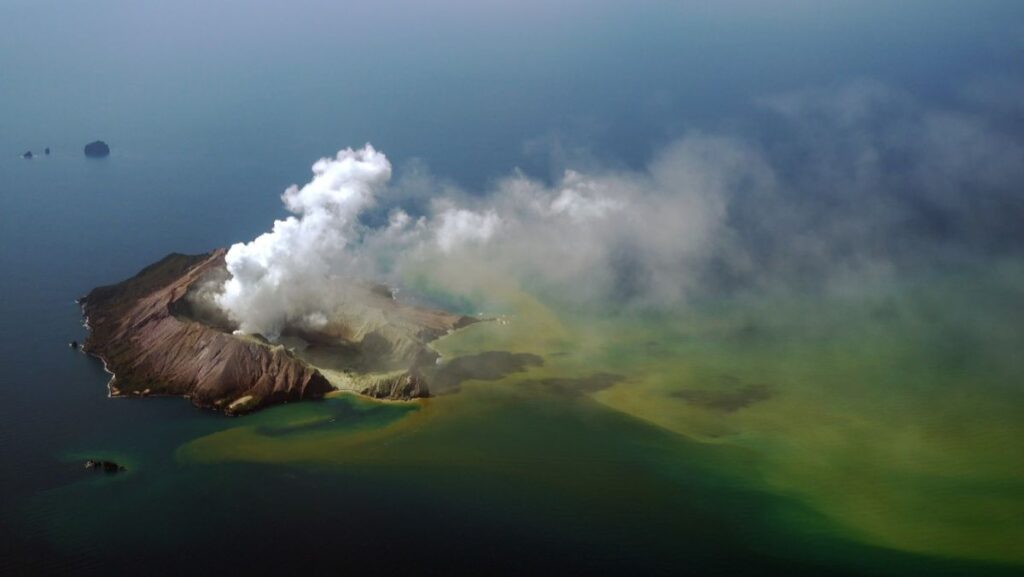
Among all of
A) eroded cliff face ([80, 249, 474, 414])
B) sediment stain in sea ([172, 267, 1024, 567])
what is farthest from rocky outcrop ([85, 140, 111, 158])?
sediment stain in sea ([172, 267, 1024, 567])

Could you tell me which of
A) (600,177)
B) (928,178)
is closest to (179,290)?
(600,177)

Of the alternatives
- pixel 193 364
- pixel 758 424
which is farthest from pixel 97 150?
pixel 758 424

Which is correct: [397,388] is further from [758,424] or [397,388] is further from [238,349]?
[758,424]

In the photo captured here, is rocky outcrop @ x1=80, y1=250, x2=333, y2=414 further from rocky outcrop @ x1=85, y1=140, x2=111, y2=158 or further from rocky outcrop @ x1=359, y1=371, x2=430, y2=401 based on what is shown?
rocky outcrop @ x1=85, y1=140, x2=111, y2=158

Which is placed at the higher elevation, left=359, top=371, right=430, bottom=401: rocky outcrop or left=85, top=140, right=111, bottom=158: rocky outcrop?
left=85, top=140, right=111, bottom=158: rocky outcrop

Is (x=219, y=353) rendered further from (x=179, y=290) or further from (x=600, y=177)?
(x=600, y=177)

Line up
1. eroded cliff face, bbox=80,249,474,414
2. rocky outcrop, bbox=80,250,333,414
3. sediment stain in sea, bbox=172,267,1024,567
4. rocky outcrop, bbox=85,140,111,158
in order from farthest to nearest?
rocky outcrop, bbox=85,140,111,158 < eroded cliff face, bbox=80,249,474,414 < rocky outcrop, bbox=80,250,333,414 < sediment stain in sea, bbox=172,267,1024,567

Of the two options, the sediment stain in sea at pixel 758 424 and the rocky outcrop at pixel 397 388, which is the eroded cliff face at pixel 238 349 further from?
the sediment stain in sea at pixel 758 424

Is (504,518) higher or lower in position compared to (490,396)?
lower
